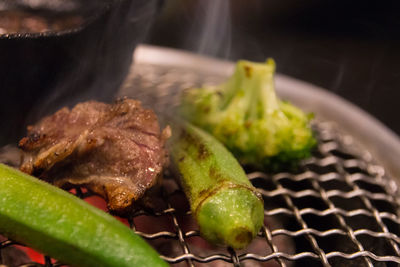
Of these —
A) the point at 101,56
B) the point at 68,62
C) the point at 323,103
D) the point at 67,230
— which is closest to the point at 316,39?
the point at 323,103

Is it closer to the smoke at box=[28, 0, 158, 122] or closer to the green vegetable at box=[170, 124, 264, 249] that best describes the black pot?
the smoke at box=[28, 0, 158, 122]

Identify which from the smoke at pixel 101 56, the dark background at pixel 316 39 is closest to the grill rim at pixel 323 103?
the smoke at pixel 101 56

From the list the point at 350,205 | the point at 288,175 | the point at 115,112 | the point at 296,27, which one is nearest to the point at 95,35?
the point at 115,112

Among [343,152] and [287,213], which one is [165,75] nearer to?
[343,152]

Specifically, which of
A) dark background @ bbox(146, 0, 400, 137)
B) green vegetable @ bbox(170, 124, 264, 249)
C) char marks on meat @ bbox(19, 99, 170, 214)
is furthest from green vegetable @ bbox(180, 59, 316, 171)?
dark background @ bbox(146, 0, 400, 137)

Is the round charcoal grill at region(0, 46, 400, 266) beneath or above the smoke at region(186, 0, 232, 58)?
beneath

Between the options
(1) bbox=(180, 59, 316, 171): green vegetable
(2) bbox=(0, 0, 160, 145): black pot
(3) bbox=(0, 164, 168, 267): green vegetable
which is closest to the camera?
(3) bbox=(0, 164, 168, 267): green vegetable

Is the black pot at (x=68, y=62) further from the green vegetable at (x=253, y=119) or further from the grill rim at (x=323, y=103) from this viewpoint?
the green vegetable at (x=253, y=119)
